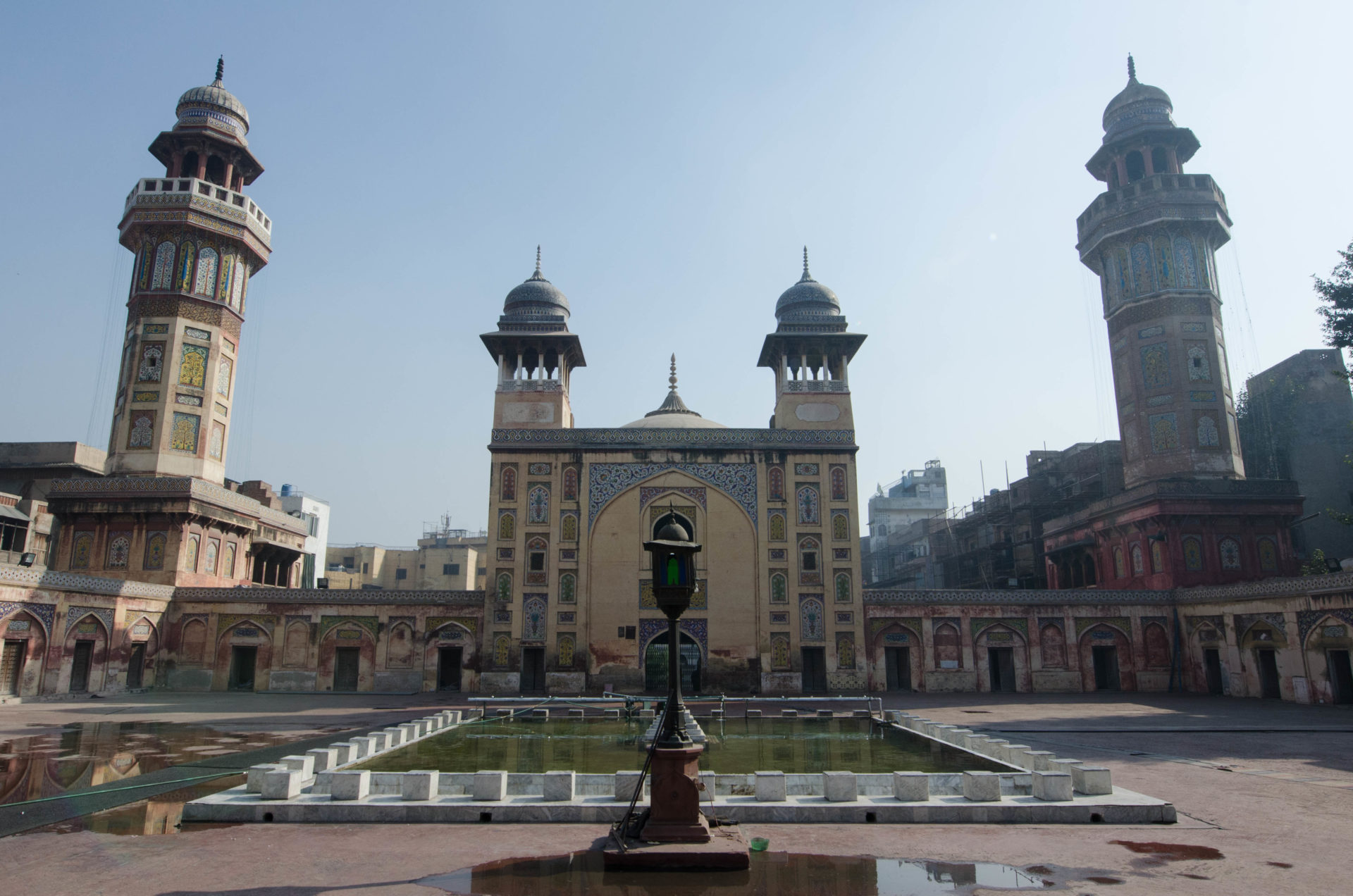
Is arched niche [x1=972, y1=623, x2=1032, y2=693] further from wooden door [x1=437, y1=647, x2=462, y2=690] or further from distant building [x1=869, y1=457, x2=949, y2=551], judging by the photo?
distant building [x1=869, y1=457, x2=949, y2=551]

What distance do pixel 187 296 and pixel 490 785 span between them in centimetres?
2891

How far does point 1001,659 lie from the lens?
30.1 metres

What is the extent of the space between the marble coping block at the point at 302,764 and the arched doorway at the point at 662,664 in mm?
18692

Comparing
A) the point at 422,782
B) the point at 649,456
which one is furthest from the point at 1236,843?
the point at 649,456

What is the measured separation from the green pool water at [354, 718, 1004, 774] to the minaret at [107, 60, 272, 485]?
1856cm

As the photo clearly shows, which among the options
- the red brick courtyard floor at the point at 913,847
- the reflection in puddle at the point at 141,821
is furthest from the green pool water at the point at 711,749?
the red brick courtyard floor at the point at 913,847

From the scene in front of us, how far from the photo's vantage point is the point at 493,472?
30109 mm

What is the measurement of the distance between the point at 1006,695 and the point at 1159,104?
2461 cm

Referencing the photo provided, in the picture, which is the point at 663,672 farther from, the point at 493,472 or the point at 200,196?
the point at 200,196

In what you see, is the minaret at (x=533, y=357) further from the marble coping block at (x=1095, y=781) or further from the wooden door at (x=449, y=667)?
the marble coping block at (x=1095, y=781)

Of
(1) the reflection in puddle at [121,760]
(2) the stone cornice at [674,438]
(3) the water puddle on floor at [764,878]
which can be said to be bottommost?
(3) the water puddle on floor at [764,878]

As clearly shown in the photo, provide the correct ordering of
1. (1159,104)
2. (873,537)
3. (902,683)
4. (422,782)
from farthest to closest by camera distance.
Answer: (873,537) < (1159,104) < (902,683) < (422,782)

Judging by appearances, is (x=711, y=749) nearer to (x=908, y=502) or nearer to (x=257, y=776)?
(x=257, y=776)

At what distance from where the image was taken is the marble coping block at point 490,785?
371 inches
